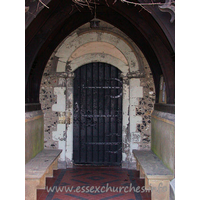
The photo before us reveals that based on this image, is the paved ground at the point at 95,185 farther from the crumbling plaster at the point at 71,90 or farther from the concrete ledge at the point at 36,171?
the crumbling plaster at the point at 71,90

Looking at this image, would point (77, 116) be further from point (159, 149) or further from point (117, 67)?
point (159, 149)

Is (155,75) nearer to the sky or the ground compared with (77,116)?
nearer to the sky

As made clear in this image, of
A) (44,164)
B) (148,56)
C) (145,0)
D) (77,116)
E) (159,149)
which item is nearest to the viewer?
(145,0)

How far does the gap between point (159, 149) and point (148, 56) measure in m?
2.15

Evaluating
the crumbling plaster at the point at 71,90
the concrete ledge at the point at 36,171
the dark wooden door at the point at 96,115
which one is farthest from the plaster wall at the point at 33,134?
the dark wooden door at the point at 96,115

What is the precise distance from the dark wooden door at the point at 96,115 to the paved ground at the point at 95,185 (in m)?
0.36

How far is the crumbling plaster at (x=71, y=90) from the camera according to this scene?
6.71 m

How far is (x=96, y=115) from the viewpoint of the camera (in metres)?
6.90

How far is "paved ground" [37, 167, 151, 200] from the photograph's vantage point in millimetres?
4867

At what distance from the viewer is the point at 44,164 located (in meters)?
4.92

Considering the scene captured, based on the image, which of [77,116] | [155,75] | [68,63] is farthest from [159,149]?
[68,63]

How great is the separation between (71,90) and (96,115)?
0.87m

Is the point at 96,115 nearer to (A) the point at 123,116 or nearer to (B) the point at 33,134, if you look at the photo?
(A) the point at 123,116

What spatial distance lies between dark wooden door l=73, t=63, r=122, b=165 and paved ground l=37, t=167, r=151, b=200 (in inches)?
14.3
